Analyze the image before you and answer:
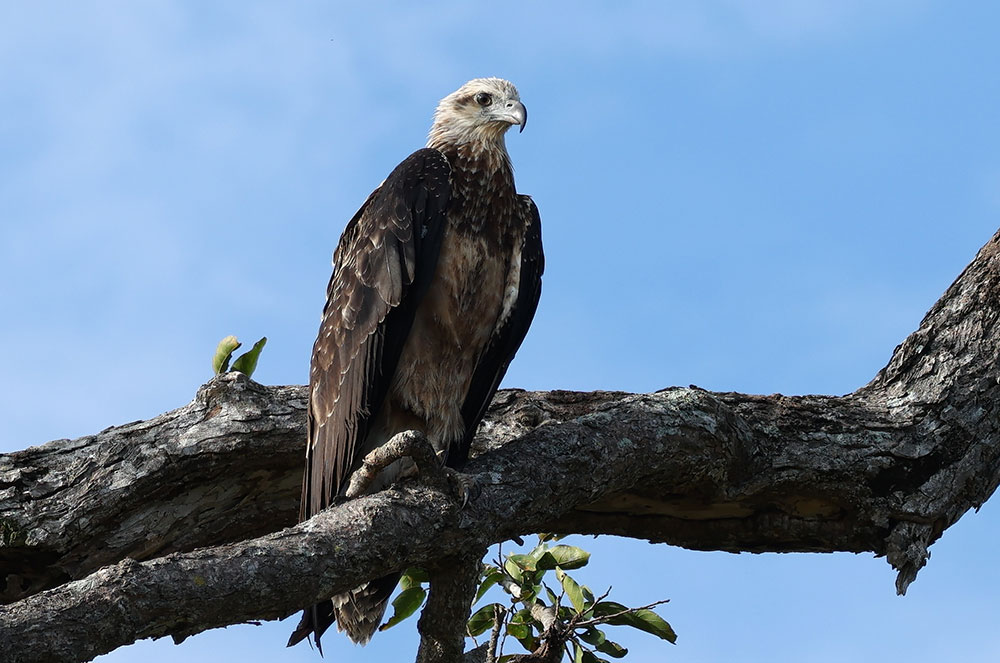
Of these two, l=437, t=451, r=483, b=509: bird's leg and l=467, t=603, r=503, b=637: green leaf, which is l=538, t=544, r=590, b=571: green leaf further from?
l=437, t=451, r=483, b=509: bird's leg

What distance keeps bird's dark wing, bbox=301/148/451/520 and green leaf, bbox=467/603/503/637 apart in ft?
2.24

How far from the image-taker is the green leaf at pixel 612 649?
399 centimetres

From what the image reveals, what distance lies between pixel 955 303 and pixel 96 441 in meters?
3.36

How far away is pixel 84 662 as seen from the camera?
8.50 ft

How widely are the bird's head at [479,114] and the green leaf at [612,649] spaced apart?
2140mm

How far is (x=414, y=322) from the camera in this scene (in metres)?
4.34

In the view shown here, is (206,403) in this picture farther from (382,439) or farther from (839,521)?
(839,521)

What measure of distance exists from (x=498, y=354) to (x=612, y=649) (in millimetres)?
1190

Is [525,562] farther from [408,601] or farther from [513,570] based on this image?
[408,601]

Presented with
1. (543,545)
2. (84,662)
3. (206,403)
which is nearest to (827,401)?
(543,545)

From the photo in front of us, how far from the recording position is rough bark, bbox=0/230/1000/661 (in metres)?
3.86

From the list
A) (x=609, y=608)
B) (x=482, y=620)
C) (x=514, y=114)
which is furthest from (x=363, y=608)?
(x=514, y=114)

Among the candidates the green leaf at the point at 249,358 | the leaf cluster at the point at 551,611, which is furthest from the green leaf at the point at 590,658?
the green leaf at the point at 249,358

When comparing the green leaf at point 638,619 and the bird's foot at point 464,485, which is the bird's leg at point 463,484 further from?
the green leaf at point 638,619
